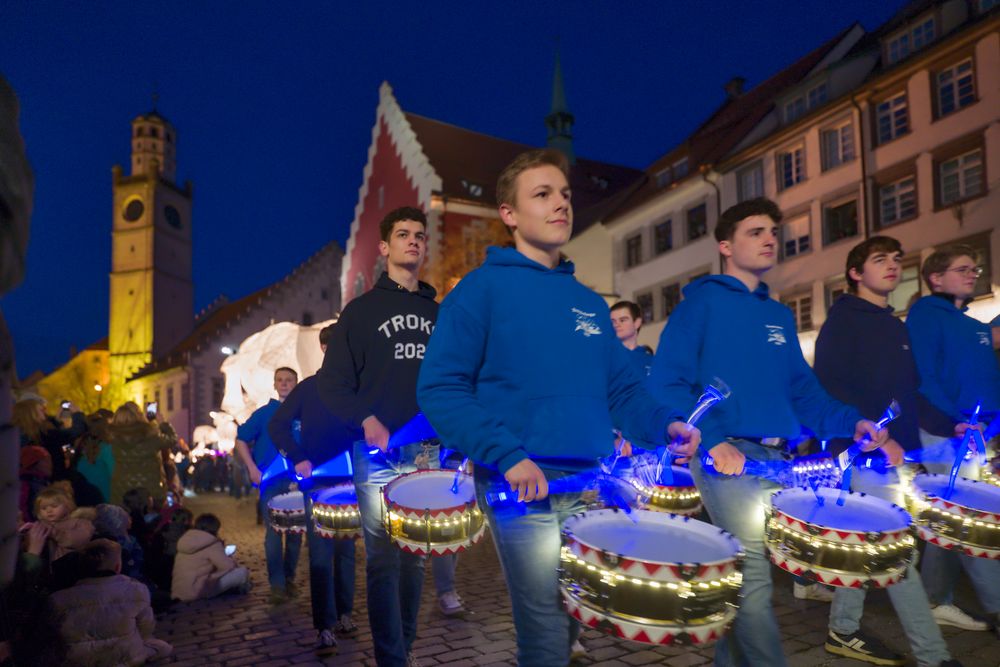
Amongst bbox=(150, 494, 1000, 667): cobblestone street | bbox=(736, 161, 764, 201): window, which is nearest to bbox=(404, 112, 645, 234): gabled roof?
bbox=(736, 161, 764, 201): window

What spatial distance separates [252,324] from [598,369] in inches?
1903

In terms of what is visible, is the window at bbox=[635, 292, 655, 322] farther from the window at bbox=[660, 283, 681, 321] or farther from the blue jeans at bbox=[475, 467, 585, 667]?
the blue jeans at bbox=[475, 467, 585, 667]

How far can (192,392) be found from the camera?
153 feet

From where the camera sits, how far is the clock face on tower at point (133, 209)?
67250mm

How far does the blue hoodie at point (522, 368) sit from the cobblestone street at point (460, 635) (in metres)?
2.56

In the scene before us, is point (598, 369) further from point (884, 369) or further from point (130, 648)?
point (130, 648)

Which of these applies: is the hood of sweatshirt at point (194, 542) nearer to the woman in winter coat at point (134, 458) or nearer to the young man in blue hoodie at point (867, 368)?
the woman in winter coat at point (134, 458)

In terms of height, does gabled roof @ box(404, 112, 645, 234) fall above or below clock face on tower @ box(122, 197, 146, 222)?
below

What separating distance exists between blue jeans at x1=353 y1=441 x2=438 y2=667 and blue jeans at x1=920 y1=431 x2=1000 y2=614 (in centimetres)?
316

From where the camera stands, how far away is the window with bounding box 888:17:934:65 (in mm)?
20297

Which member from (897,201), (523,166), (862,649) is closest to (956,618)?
(862,649)

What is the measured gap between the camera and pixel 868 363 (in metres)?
4.39

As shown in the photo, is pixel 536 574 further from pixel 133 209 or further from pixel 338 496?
pixel 133 209

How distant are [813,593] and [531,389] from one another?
4.52m
